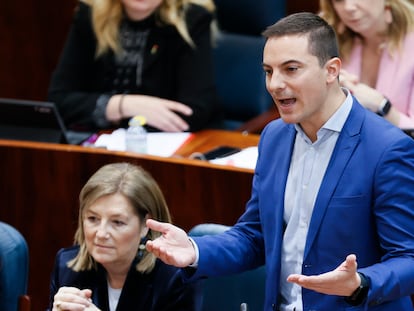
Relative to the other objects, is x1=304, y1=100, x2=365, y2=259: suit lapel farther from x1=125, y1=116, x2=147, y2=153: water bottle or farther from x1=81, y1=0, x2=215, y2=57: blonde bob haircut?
x1=81, y1=0, x2=215, y2=57: blonde bob haircut

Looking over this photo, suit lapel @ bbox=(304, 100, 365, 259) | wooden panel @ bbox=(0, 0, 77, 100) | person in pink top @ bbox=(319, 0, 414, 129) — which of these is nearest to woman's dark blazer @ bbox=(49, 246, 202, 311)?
suit lapel @ bbox=(304, 100, 365, 259)

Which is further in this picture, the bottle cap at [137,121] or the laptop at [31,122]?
the bottle cap at [137,121]

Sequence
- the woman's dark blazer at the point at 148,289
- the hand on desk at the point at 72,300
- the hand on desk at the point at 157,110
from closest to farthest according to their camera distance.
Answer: the hand on desk at the point at 72,300 → the woman's dark blazer at the point at 148,289 → the hand on desk at the point at 157,110

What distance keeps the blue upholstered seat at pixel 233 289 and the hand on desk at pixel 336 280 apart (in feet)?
1.50

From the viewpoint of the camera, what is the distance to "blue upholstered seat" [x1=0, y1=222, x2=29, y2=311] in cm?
211

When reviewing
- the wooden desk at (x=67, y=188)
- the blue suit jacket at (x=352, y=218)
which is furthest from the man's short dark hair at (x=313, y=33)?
the wooden desk at (x=67, y=188)

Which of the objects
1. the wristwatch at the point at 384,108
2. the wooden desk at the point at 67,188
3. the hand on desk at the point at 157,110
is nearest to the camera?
the wooden desk at the point at 67,188

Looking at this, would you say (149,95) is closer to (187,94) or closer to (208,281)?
(187,94)

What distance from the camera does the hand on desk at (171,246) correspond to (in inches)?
67.1

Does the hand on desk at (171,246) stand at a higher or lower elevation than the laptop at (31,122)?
higher

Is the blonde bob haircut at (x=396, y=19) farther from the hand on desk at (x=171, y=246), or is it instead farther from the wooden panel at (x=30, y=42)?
the wooden panel at (x=30, y=42)

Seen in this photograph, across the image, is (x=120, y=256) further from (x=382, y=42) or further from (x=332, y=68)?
(x=382, y=42)

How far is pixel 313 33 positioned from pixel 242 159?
2.83 feet

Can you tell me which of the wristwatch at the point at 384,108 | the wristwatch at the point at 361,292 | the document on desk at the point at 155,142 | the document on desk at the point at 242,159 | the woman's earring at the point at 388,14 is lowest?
the document on desk at the point at 155,142
